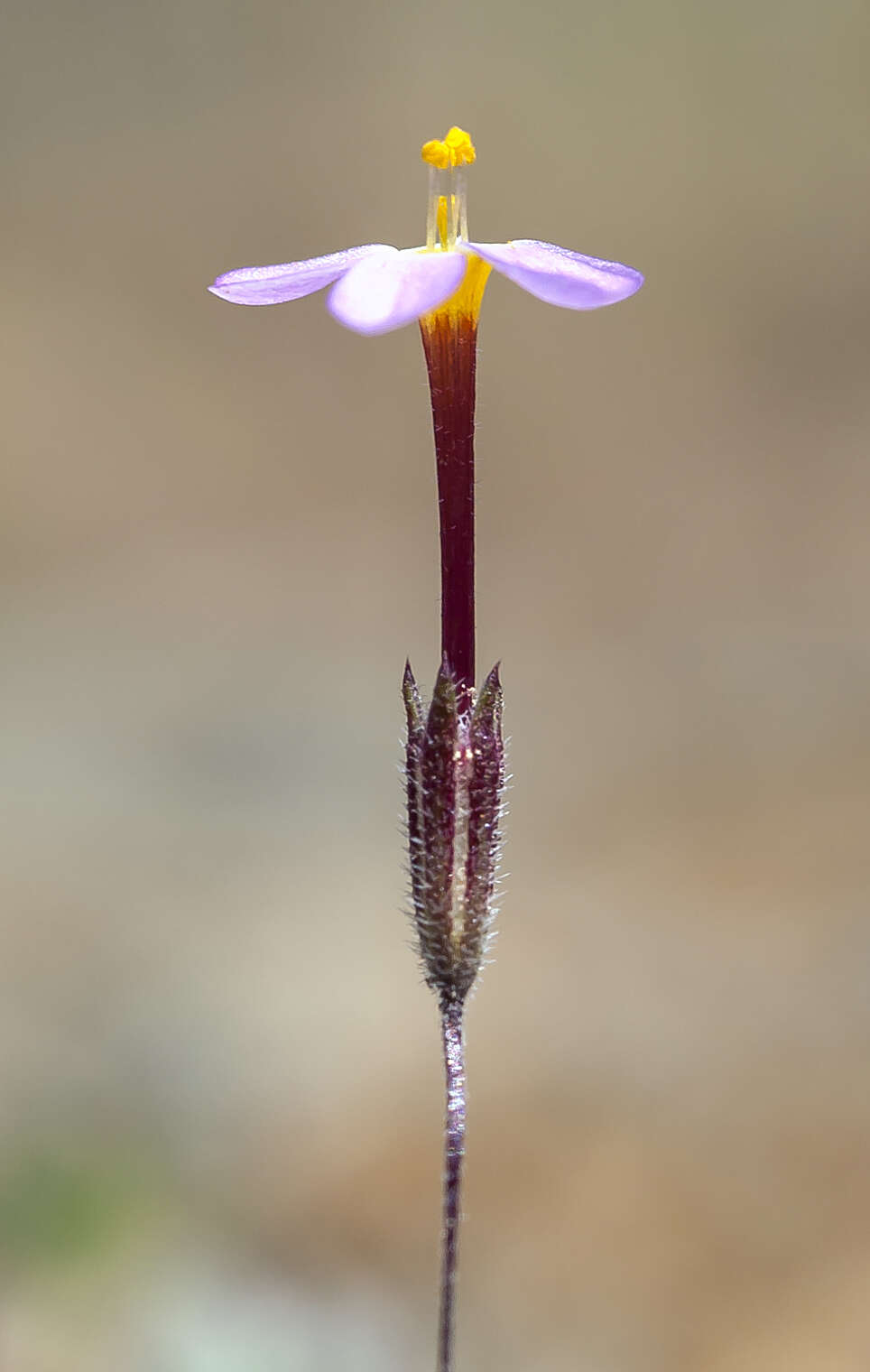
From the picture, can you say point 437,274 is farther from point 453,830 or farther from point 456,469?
point 453,830

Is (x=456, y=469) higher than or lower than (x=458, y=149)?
lower

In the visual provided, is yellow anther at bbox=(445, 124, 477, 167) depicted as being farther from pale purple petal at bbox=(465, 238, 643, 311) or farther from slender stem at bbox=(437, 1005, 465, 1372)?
slender stem at bbox=(437, 1005, 465, 1372)

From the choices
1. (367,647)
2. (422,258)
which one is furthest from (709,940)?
(422,258)

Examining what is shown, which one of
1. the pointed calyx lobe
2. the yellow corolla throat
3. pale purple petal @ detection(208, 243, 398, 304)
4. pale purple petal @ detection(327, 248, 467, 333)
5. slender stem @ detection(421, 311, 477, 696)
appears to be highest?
the yellow corolla throat

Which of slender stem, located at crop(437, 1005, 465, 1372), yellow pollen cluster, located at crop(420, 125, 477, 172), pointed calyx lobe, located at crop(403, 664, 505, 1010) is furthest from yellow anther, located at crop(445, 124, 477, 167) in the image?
slender stem, located at crop(437, 1005, 465, 1372)

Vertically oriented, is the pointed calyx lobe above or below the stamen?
below

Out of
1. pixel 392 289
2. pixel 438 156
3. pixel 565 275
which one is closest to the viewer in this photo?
pixel 392 289

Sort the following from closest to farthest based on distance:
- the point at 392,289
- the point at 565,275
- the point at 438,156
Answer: the point at 392,289
the point at 565,275
the point at 438,156

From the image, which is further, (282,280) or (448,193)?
(448,193)

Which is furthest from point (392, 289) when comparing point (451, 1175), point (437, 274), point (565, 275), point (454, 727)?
point (451, 1175)
